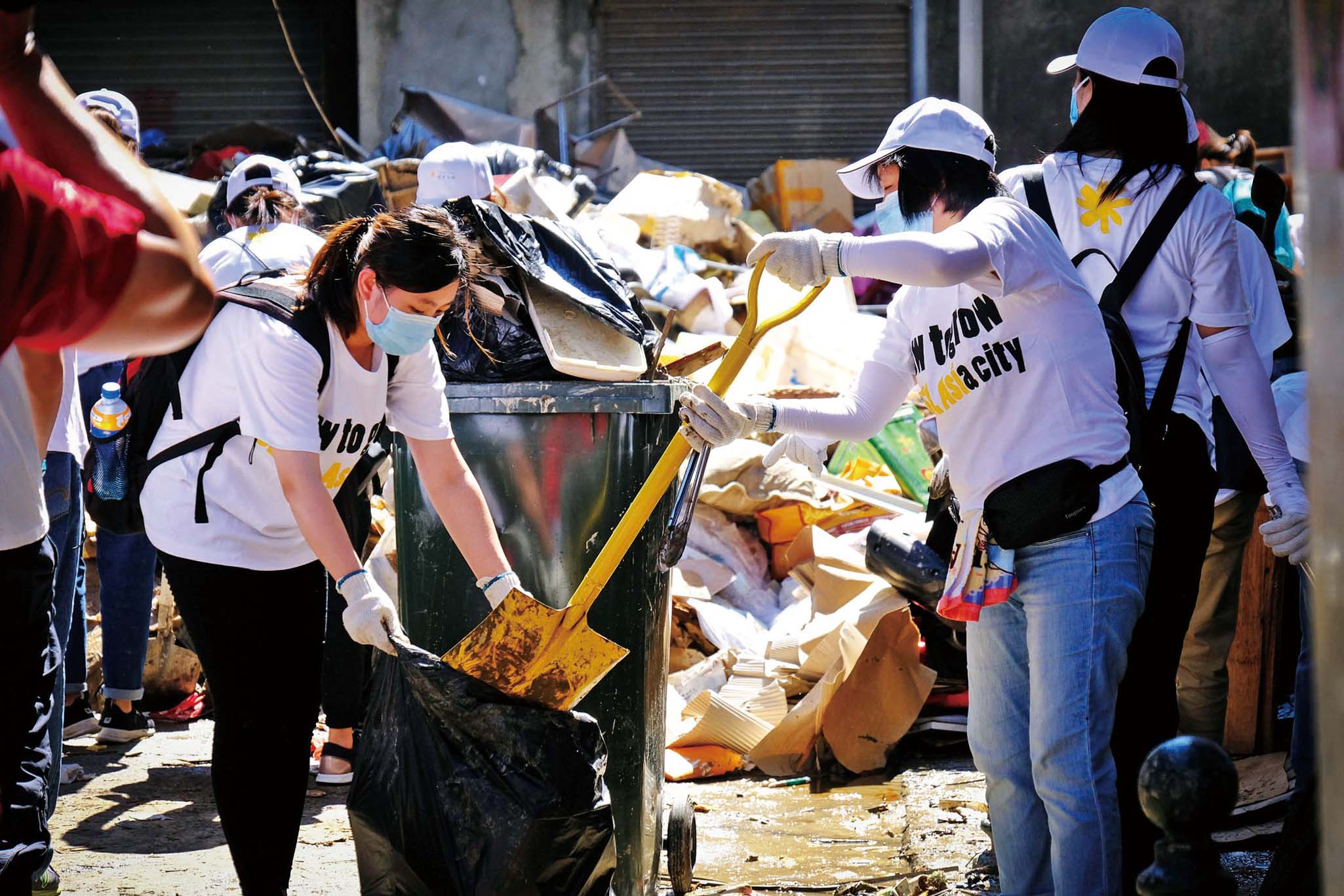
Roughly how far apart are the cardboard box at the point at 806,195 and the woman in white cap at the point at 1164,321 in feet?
18.3

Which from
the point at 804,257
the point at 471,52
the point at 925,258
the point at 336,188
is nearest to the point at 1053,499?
the point at 925,258

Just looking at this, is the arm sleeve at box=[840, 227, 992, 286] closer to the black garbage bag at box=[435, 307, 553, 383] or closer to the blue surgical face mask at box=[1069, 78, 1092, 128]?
the blue surgical face mask at box=[1069, 78, 1092, 128]

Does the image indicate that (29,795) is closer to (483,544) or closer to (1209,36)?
(483,544)

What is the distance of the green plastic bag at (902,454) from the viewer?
5.82 metres

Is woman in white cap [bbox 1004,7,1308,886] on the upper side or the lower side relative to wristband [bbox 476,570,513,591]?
upper

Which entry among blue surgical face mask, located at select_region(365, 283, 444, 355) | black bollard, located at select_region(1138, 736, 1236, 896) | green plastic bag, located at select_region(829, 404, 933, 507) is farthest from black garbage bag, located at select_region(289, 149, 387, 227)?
black bollard, located at select_region(1138, 736, 1236, 896)

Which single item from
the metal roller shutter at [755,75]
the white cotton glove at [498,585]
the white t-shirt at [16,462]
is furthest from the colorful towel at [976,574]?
the metal roller shutter at [755,75]

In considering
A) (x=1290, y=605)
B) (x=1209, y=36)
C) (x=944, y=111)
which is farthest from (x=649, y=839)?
(x=1209, y=36)

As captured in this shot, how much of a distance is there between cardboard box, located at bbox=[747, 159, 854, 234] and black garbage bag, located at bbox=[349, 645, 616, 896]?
6.32 m

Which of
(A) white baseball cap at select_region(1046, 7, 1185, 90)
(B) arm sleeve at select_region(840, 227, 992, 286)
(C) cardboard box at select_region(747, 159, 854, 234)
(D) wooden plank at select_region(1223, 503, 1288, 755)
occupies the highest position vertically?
(C) cardboard box at select_region(747, 159, 854, 234)

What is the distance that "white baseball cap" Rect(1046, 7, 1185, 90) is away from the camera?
9.28 ft

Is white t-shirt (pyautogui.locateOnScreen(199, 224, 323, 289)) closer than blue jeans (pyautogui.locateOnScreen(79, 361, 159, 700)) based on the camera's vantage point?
Yes

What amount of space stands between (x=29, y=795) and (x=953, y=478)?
1.96 m

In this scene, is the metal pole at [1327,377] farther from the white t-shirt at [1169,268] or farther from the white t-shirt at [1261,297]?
the white t-shirt at [1261,297]
